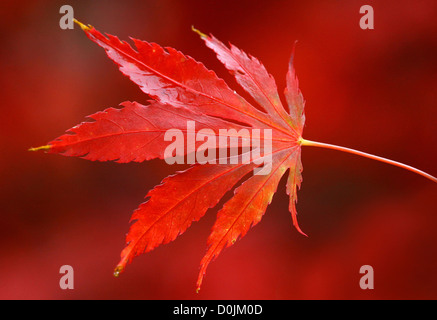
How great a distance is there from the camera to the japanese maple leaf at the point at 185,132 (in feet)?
1.61

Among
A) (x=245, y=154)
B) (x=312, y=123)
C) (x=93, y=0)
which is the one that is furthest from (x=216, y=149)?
(x=93, y=0)

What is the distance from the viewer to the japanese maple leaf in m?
0.49

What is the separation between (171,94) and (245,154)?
0.42 feet

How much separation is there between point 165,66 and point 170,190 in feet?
0.52

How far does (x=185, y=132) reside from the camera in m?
0.51

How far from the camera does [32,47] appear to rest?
1.06 m

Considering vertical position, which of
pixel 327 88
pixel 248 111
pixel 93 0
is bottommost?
Answer: pixel 248 111

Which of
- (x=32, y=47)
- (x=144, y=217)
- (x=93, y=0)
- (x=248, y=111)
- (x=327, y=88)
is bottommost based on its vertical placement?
(x=144, y=217)

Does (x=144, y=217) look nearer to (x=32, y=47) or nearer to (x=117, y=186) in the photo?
(x=117, y=186)

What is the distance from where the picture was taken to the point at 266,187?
0.54 m

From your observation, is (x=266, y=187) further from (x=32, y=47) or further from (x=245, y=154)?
(x=32, y=47)

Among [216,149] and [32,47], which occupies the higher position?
[32,47]

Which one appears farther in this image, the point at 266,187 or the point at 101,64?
the point at 101,64

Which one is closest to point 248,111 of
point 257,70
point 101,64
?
point 257,70
